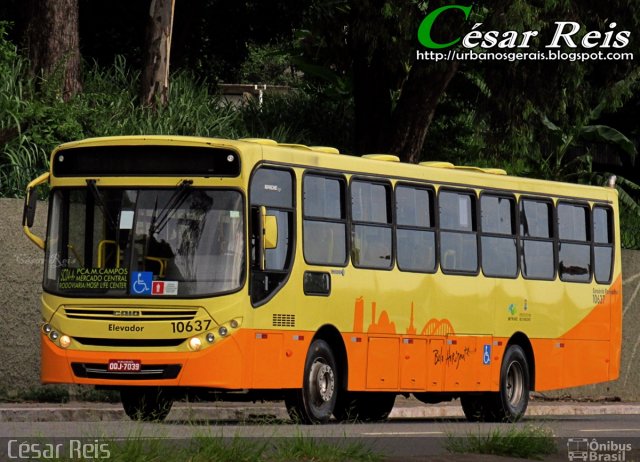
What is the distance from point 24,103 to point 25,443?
1416 centimetres

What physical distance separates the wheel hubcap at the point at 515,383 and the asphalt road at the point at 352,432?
565 millimetres

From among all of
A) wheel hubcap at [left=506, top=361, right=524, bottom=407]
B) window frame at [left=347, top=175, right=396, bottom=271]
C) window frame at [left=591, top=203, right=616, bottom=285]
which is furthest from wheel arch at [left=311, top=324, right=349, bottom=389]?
window frame at [left=591, top=203, right=616, bottom=285]

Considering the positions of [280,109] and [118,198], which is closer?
[118,198]

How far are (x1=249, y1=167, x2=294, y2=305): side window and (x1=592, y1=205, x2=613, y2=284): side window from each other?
749 cm

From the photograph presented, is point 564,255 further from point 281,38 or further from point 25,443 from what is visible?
point 281,38

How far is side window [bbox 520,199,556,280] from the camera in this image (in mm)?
22641

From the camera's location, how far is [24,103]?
2595cm

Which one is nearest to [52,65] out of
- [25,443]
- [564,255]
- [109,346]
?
[564,255]

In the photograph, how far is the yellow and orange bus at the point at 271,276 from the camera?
56.6 ft

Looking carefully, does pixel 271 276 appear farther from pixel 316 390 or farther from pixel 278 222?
pixel 316 390

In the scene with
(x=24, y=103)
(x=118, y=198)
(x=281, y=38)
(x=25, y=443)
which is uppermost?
(x=281, y=38)

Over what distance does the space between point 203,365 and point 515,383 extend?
21.8ft

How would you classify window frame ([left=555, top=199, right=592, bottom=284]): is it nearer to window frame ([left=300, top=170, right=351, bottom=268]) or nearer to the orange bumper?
window frame ([left=300, top=170, right=351, bottom=268])

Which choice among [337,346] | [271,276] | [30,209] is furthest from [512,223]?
[30,209]
